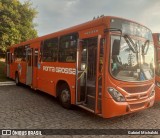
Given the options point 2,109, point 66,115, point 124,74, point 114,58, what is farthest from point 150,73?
point 2,109

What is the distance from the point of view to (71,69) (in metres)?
7.18

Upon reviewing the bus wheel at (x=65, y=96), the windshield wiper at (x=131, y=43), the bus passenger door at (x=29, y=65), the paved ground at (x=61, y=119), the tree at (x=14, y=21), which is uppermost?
the tree at (x=14, y=21)

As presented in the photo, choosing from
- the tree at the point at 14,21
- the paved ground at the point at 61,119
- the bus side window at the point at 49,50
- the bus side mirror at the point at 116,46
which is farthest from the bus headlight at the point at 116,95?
the tree at the point at 14,21

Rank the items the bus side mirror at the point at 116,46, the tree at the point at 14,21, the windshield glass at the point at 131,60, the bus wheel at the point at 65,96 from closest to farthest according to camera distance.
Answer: the bus side mirror at the point at 116,46
the windshield glass at the point at 131,60
the bus wheel at the point at 65,96
the tree at the point at 14,21

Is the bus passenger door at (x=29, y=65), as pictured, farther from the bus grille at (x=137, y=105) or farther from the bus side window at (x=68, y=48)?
the bus grille at (x=137, y=105)

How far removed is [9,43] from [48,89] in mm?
12079

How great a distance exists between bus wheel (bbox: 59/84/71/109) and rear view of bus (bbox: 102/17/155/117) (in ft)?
7.18

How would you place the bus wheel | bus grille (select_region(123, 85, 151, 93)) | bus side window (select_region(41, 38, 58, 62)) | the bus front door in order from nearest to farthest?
1. bus grille (select_region(123, 85, 151, 93))
2. the bus front door
3. the bus wheel
4. bus side window (select_region(41, 38, 58, 62))

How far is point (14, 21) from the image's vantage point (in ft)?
67.3

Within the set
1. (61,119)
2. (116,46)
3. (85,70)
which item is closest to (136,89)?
(116,46)

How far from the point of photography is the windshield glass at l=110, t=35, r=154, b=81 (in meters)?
5.70

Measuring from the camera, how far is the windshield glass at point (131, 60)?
570 centimetres

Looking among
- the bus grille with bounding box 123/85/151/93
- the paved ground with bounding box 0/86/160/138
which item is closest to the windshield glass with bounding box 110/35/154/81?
the bus grille with bounding box 123/85/151/93

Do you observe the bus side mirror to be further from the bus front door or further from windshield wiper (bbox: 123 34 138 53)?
the bus front door
